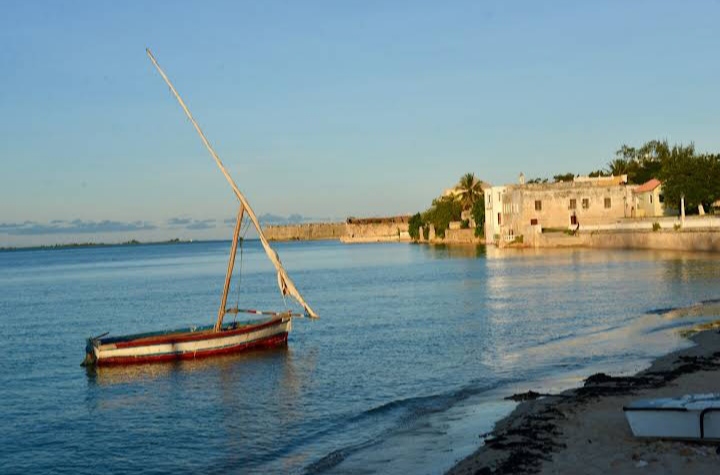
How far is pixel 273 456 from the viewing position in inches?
711

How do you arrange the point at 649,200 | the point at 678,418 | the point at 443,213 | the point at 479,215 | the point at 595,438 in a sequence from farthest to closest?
1. the point at 443,213
2. the point at 479,215
3. the point at 649,200
4. the point at 595,438
5. the point at 678,418

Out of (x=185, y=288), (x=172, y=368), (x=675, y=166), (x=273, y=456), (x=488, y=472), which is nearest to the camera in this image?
(x=488, y=472)

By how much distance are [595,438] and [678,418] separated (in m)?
1.95

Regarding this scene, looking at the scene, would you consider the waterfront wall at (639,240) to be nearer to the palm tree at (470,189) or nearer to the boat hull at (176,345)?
the palm tree at (470,189)

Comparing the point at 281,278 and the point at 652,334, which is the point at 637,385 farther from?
the point at 281,278

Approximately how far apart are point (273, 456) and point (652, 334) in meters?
20.1

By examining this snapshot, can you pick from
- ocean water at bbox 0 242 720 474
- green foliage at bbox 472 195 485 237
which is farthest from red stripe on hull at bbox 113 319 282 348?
green foliage at bbox 472 195 485 237

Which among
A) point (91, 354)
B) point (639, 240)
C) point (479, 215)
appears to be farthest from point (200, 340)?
point (479, 215)

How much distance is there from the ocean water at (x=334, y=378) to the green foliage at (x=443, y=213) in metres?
114

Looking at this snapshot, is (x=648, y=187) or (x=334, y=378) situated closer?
(x=334, y=378)

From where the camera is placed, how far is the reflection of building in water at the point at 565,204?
113500 millimetres

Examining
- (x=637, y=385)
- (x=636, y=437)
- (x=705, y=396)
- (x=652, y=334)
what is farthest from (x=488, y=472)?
(x=652, y=334)

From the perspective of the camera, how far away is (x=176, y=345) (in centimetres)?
3216

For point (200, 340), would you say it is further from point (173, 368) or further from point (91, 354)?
point (91, 354)
